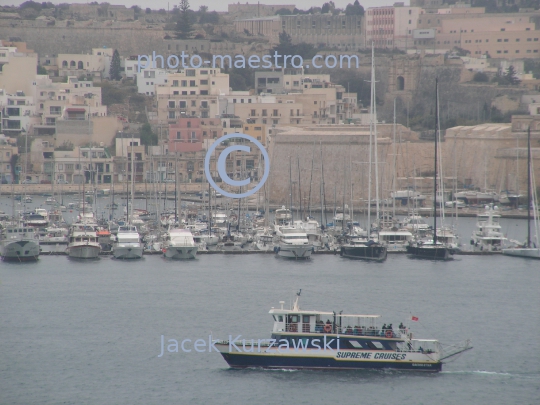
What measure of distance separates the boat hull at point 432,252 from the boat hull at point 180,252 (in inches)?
174

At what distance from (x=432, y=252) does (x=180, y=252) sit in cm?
502

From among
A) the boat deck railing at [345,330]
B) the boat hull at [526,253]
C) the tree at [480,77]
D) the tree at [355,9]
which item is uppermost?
the tree at [355,9]

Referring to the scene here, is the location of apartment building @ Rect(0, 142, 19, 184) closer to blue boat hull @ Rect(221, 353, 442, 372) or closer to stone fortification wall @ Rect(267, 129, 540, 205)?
stone fortification wall @ Rect(267, 129, 540, 205)

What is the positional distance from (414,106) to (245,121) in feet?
36.4

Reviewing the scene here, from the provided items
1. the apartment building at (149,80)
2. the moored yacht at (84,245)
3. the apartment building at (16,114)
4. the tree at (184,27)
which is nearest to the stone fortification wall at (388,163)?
the moored yacht at (84,245)

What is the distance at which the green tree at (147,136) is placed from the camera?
1636 inches

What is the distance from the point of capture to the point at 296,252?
23.5 metres

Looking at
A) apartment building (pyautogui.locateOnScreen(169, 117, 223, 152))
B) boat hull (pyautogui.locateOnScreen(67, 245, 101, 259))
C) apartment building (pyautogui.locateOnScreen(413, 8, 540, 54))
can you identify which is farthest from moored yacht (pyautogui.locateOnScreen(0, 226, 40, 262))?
apartment building (pyautogui.locateOnScreen(413, 8, 540, 54))

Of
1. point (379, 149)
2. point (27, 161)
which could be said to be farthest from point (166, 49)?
point (379, 149)

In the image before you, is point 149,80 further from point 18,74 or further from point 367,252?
point 367,252

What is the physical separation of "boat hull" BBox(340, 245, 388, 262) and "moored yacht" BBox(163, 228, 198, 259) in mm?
3087

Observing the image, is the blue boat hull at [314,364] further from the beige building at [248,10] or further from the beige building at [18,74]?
the beige building at [248,10]

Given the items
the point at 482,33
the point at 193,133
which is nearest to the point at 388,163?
the point at 193,133

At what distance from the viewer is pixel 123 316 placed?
59.2ft
